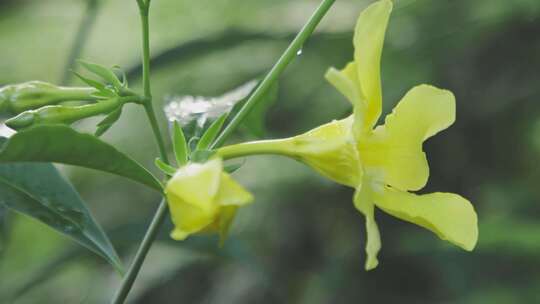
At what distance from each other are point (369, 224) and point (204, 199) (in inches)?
7.5

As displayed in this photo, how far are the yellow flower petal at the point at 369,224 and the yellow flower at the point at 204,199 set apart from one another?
0.45 ft

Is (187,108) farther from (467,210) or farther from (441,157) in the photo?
(441,157)

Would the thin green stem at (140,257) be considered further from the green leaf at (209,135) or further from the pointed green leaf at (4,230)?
the pointed green leaf at (4,230)

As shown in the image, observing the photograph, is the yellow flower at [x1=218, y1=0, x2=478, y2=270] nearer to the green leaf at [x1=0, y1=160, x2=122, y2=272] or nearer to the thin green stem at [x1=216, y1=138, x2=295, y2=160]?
the thin green stem at [x1=216, y1=138, x2=295, y2=160]

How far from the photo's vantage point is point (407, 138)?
1.08 metres

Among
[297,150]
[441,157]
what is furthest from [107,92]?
[441,157]

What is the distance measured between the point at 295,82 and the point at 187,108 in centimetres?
146

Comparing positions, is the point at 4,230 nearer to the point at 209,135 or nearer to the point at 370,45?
the point at 209,135

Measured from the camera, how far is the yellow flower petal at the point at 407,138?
3.42 feet

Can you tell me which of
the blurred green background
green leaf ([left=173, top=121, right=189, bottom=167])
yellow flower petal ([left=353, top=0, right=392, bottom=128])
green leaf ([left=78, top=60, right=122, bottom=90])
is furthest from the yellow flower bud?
the blurred green background

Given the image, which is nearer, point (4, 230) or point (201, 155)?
point (201, 155)

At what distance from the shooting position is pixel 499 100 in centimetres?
274

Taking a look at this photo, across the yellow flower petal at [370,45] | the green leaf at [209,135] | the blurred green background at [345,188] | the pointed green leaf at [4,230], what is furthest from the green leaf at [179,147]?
the blurred green background at [345,188]

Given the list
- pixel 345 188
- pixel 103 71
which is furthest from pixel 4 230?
pixel 345 188
